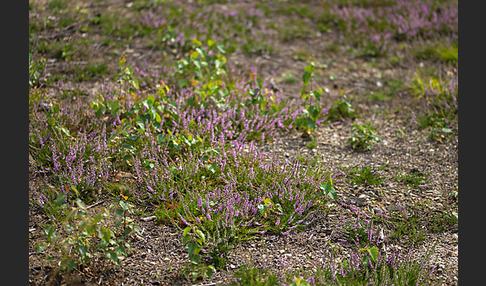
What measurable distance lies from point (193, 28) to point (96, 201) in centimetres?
434

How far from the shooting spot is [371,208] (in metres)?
4.70

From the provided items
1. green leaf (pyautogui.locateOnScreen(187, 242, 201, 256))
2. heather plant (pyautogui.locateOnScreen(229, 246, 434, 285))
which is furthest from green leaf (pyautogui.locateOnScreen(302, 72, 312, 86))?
green leaf (pyautogui.locateOnScreen(187, 242, 201, 256))

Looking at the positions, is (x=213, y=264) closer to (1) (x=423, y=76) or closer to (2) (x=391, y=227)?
(2) (x=391, y=227)

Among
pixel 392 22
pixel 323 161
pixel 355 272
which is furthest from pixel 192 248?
pixel 392 22

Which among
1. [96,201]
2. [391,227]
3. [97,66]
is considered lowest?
[391,227]

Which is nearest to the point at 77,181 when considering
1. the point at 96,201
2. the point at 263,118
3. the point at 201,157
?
the point at 96,201

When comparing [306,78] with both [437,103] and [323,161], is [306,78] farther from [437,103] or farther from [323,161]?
[437,103]

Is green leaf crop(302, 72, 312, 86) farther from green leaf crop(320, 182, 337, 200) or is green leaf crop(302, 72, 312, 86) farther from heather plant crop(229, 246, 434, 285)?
heather plant crop(229, 246, 434, 285)

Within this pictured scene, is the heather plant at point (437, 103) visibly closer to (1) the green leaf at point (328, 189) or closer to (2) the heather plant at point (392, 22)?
(2) the heather plant at point (392, 22)

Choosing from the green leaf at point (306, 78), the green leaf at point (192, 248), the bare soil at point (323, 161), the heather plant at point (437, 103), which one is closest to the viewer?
the green leaf at point (192, 248)

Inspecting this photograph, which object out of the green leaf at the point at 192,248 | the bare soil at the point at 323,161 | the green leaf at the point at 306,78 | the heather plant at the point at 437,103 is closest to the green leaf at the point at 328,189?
the bare soil at the point at 323,161

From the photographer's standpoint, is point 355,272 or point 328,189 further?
point 328,189

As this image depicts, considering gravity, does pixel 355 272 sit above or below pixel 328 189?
below

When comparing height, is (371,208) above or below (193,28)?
below
